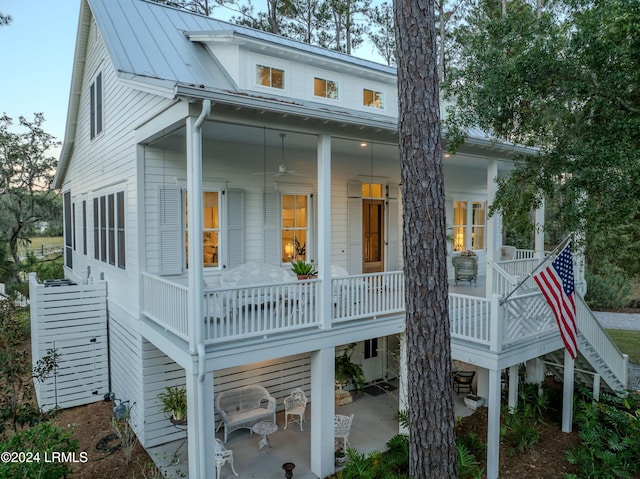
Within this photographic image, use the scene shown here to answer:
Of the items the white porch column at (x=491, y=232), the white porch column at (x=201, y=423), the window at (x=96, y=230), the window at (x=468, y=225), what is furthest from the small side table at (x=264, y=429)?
the window at (x=468, y=225)

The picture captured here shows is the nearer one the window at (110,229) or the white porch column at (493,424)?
the white porch column at (493,424)

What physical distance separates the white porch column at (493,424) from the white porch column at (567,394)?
2.66 m

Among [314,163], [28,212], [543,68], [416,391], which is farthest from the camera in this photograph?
[28,212]

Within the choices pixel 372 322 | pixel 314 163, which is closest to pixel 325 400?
pixel 372 322

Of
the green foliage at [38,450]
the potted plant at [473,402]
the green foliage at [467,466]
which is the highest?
the green foliage at [38,450]

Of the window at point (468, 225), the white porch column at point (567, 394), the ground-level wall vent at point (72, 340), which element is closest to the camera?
the white porch column at point (567, 394)

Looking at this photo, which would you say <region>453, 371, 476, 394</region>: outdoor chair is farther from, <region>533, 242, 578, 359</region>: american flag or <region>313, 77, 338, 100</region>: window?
<region>313, 77, 338, 100</region>: window

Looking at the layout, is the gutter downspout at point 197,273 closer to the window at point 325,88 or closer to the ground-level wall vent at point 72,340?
the ground-level wall vent at point 72,340

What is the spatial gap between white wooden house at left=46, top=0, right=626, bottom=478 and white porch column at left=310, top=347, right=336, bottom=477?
0.08ft

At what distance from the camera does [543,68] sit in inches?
240

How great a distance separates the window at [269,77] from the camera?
28.6ft

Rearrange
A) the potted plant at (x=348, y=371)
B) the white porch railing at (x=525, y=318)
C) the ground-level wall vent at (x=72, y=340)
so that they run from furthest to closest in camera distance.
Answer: the potted plant at (x=348, y=371)
the ground-level wall vent at (x=72, y=340)
the white porch railing at (x=525, y=318)

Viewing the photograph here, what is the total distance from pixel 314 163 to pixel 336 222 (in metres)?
1.41

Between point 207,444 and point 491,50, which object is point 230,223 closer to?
point 207,444
